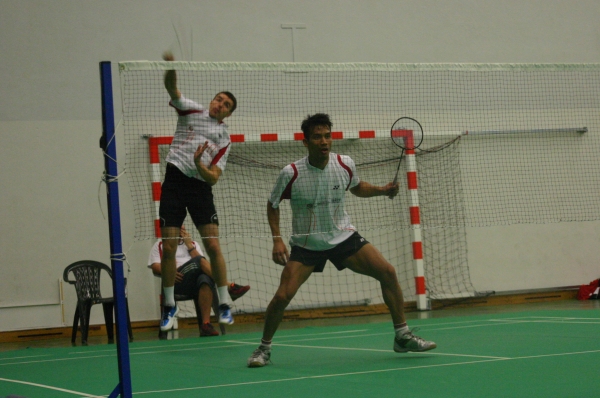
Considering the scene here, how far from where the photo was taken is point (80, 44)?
13484 millimetres

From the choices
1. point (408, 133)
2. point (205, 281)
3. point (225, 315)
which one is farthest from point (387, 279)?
point (408, 133)

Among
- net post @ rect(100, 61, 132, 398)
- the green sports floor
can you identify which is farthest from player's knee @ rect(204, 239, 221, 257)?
net post @ rect(100, 61, 132, 398)

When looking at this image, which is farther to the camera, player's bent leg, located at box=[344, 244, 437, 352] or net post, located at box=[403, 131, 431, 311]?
net post, located at box=[403, 131, 431, 311]

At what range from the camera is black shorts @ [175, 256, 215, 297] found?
10922 mm

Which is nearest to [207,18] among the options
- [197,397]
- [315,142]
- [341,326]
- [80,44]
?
[80,44]

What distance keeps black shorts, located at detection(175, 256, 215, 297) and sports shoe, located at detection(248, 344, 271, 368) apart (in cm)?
408

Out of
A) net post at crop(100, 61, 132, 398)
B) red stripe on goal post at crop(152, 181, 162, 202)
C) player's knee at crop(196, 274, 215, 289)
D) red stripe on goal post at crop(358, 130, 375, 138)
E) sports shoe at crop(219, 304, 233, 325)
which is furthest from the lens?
red stripe on goal post at crop(358, 130, 375, 138)

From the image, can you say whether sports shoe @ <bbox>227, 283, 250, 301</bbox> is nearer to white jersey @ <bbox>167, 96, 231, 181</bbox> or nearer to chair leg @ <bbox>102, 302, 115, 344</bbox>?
white jersey @ <bbox>167, 96, 231, 181</bbox>

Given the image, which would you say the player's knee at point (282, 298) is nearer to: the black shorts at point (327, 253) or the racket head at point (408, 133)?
the black shorts at point (327, 253)

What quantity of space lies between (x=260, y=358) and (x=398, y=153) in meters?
8.30

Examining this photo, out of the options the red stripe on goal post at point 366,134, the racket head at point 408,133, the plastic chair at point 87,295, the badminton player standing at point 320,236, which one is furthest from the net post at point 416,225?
the badminton player standing at point 320,236

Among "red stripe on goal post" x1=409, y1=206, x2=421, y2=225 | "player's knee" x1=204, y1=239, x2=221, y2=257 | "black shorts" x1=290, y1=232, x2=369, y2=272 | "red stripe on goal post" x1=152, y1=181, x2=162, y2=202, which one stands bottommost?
"black shorts" x1=290, y1=232, x2=369, y2=272

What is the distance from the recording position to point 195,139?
844 centimetres

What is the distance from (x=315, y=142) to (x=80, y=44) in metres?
7.84
